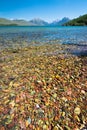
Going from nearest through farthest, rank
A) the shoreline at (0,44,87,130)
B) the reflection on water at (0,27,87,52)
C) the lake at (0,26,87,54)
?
1. the shoreline at (0,44,87,130)
2. the lake at (0,26,87,54)
3. the reflection on water at (0,27,87,52)

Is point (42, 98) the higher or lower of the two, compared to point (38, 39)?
higher

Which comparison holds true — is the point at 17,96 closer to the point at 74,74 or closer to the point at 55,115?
the point at 55,115

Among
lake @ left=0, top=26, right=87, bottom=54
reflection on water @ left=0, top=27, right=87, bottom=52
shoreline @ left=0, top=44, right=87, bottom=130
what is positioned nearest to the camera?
shoreline @ left=0, top=44, right=87, bottom=130

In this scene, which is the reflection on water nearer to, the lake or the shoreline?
the lake

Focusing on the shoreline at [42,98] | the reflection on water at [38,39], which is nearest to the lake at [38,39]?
the reflection on water at [38,39]

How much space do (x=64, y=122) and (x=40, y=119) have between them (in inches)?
35.5

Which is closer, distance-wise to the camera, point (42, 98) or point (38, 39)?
point (42, 98)

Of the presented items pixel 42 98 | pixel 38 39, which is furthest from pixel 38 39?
pixel 42 98

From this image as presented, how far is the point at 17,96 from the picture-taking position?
795 centimetres

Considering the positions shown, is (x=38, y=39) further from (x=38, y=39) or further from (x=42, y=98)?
(x=42, y=98)

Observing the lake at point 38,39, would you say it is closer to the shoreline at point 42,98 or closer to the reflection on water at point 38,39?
the reflection on water at point 38,39

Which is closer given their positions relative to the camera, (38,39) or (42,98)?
(42,98)

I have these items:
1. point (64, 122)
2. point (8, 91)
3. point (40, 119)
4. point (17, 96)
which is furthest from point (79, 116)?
point (8, 91)

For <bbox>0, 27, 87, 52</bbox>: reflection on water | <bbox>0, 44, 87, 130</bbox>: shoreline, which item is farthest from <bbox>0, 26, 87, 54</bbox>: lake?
<bbox>0, 44, 87, 130</bbox>: shoreline
